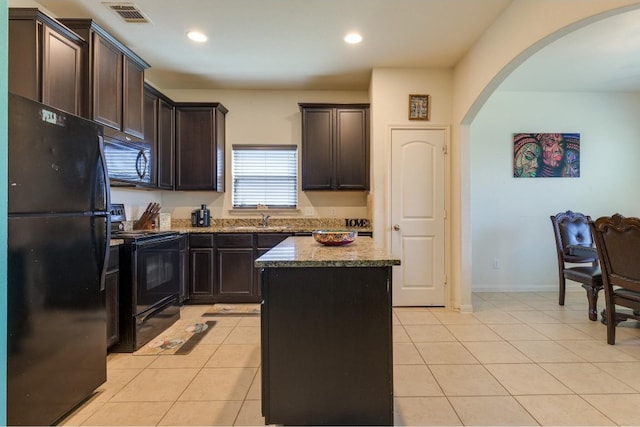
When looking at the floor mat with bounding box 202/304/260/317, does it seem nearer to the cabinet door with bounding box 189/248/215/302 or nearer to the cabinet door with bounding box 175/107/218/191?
the cabinet door with bounding box 189/248/215/302

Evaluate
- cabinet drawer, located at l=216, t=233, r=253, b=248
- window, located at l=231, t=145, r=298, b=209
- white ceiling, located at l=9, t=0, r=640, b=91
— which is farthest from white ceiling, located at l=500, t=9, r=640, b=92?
cabinet drawer, located at l=216, t=233, r=253, b=248

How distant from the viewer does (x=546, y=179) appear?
4.47m

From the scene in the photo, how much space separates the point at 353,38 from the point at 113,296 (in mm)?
3152

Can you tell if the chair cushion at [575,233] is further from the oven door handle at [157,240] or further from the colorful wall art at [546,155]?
the oven door handle at [157,240]

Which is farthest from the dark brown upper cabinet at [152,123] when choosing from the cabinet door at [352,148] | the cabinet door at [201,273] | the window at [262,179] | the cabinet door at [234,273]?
the cabinet door at [352,148]

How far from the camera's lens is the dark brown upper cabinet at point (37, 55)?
6.88ft

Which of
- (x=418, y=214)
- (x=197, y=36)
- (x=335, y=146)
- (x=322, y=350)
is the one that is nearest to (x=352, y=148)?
(x=335, y=146)

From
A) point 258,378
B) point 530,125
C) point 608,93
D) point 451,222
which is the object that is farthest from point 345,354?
point 608,93

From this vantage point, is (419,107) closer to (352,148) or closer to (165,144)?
(352,148)

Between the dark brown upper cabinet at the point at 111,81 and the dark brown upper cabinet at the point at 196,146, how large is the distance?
3.10 ft

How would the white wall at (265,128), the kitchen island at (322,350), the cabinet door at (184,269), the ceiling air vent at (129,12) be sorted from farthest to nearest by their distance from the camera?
the white wall at (265,128) < the cabinet door at (184,269) < the ceiling air vent at (129,12) < the kitchen island at (322,350)

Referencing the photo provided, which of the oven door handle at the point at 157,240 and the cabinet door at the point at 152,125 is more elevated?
the cabinet door at the point at 152,125

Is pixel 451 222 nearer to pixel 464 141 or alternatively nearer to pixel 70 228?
pixel 464 141

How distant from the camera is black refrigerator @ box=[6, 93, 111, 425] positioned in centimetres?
152
